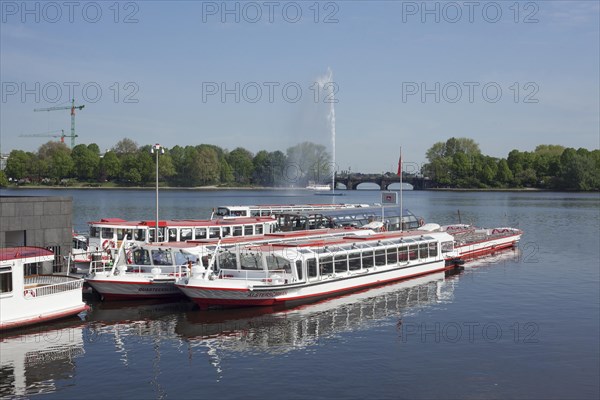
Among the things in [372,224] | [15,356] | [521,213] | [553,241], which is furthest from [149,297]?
[521,213]

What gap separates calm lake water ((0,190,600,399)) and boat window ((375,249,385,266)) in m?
2.05

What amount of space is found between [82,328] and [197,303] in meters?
6.96

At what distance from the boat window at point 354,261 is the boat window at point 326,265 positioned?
226cm

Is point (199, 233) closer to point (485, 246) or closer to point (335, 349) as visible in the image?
point (335, 349)

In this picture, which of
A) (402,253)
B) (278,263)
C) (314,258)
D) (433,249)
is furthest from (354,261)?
(433,249)

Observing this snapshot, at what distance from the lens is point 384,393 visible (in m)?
26.5

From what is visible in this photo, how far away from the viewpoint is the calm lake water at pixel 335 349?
2719 cm

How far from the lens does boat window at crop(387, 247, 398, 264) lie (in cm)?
5131

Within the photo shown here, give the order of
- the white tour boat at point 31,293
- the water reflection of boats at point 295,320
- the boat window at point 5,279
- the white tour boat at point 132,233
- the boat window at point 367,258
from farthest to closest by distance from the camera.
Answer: the white tour boat at point 132,233 < the boat window at point 367,258 < the water reflection of boats at point 295,320 < the white tour boat at point 31,293 < the boat window at point 5,279

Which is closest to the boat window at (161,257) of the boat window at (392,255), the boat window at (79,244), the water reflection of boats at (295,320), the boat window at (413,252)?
the water reflection of boats at (295,320)

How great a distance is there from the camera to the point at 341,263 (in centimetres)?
4634

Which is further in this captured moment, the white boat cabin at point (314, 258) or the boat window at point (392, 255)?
the boat window at point (392, 255)

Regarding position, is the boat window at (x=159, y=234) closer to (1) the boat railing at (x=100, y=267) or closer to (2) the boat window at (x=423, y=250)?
(1) the boat railing at (x=100, y=267)

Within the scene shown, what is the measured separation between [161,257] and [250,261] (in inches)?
262
